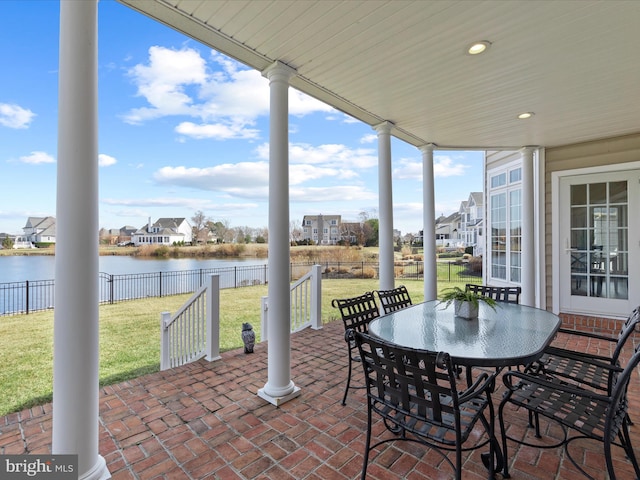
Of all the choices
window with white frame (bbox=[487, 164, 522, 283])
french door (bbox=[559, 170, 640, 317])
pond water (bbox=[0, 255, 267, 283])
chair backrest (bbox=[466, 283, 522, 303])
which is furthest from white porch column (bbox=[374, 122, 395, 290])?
pond water (bbox=[0, 255, 267, 283])

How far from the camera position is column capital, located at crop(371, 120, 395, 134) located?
3855 millimetres

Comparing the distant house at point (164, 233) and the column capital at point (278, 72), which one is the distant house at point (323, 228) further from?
the column capital at point (278, 72)

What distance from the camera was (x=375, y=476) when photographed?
1.65 m

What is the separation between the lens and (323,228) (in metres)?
12.8

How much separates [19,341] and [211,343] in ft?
15.3

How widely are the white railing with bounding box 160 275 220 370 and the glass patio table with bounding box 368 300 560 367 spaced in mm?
1999

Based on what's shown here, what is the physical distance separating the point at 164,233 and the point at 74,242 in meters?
8.27

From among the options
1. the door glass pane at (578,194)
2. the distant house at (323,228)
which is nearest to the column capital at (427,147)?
the door glass pane at (578,194)

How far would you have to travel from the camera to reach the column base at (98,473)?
149cm

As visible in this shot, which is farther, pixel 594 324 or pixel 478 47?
pixel 594 324

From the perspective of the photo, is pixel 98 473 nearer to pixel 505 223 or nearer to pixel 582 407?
pixel 582 407

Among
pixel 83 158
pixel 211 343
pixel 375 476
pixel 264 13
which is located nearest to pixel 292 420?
pixel 375 476

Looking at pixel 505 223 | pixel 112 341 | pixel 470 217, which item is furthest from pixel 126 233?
Result: pixel 470 217

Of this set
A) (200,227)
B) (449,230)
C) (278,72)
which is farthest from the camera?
(449,230)
